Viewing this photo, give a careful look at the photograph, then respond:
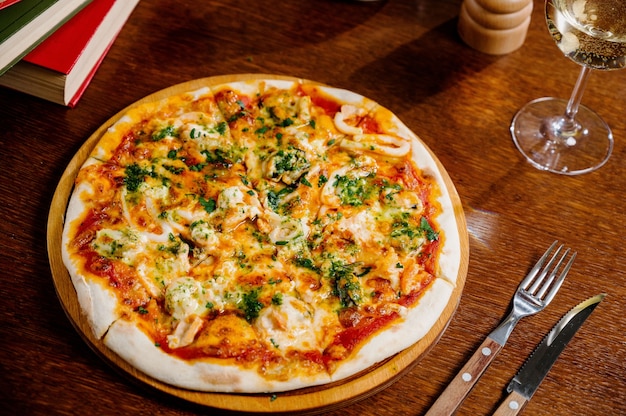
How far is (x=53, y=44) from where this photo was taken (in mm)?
2547

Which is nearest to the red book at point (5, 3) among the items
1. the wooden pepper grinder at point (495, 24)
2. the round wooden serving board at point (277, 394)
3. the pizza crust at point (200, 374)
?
the round wooden serving board at point (277, 394)

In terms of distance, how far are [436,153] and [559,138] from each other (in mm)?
532

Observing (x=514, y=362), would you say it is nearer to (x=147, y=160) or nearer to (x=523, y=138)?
(x=523, y=138)

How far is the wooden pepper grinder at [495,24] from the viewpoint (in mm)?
2873

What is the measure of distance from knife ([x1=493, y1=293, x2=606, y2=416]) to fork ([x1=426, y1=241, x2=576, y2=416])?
0.29 feet

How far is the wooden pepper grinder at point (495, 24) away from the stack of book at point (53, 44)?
1.50 m

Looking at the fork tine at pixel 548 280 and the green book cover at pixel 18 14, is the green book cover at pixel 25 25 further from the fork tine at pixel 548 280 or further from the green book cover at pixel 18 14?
the fork tine at pixel 548 280

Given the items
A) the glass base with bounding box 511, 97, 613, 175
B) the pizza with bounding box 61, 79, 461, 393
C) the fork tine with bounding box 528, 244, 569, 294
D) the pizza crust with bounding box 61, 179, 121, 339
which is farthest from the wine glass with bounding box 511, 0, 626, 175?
the pizza crust with bounding box 61, 179, 121, 339

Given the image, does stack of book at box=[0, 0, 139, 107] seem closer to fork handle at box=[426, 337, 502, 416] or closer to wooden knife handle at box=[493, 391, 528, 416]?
Answer: fork handle at box=[426, 337, 502, 416]

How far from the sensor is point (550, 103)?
292 centimetres

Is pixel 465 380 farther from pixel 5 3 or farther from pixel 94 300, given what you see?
pixel 5 3

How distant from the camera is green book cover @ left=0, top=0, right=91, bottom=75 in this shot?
7.63ft

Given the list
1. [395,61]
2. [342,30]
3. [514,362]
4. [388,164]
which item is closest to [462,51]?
[395,61]

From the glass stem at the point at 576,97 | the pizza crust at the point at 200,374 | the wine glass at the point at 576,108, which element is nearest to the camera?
the pizza crust at the point at 200,374
